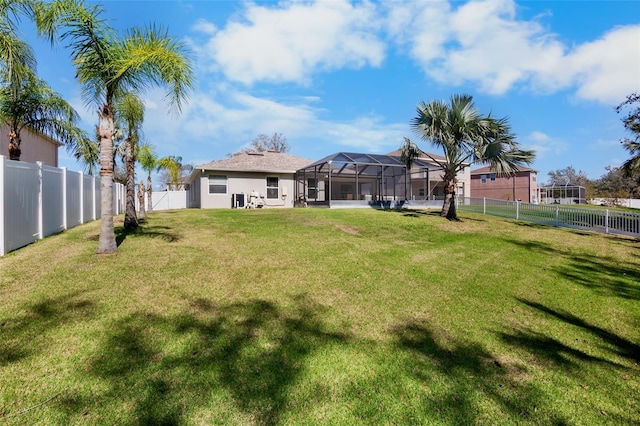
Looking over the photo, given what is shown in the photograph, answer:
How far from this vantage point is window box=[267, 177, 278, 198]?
2189cm

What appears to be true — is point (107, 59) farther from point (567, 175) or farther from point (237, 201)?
point (567, 175)

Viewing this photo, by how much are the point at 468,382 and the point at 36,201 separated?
926 cm

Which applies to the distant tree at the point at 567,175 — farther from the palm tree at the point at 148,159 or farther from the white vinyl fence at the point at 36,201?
the white vinyl fence at the point at 36,201

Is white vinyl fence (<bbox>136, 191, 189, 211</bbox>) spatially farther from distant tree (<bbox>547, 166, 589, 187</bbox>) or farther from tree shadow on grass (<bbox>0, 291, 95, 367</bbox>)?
distant tree (<bbox>547, 166, 589, 187</bbox>)

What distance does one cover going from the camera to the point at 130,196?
975cm

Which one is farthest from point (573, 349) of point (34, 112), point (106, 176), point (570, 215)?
point (34, 112)

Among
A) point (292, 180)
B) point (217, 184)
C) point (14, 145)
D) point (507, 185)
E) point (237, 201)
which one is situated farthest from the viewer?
point (507, 185)

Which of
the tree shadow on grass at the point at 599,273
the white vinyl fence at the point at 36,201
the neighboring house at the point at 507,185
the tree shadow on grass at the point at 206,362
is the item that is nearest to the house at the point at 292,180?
the white vinyl fence at the point at 36,201

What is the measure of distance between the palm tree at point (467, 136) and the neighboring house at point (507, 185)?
2360cm

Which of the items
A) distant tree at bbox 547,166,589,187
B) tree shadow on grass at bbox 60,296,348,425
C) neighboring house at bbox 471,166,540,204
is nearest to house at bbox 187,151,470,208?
tree shadow on grass at bbox 60,296,348,425

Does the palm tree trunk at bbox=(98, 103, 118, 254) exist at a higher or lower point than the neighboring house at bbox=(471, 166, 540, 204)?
lower

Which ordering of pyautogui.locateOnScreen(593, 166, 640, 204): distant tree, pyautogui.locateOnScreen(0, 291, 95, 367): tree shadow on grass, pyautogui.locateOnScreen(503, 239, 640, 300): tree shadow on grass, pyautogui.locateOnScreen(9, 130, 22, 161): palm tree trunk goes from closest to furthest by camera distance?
pyautogui.locateOnScreen(0, 291, 95, 367): tree shadow on grass < pyautogui.locateOnScreen(503, 239, 640, 300): tree shadow on grass < pyautogui.locateOnScreen(9, 130, 22, 161): palm tree trunk < pyautogui.locateOnScreen(593, 166, 640, 204): distant tree

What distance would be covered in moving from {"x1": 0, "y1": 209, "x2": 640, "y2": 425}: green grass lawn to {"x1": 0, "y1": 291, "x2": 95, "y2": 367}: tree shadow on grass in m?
0.02

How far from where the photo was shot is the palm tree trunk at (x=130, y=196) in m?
9.48
